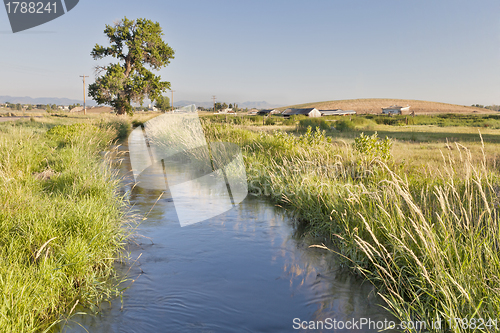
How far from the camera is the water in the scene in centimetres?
360

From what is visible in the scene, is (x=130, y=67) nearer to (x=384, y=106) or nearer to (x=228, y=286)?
(x=228, y=286)

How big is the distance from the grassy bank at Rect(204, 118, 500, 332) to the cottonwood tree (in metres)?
32.3

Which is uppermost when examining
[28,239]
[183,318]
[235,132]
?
[235,132]

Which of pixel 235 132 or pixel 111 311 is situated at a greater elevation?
pixel 235 132

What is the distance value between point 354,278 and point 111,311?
277 cm

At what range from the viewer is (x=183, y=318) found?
367 cm

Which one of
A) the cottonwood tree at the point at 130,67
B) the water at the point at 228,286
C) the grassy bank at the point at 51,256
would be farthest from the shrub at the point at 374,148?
the cottonwood tree at the point at 130,67

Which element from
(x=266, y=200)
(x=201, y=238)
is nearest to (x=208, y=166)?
(x=266, y=200)

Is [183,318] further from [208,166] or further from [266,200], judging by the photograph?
[208,166]

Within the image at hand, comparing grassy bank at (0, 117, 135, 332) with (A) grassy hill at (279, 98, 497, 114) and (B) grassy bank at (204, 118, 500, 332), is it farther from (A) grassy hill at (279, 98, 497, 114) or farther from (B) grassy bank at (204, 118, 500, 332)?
(A) grassy hill at (279, 98, 497, 114)

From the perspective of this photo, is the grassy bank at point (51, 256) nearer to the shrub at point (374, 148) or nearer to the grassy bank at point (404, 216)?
the grassy bank at point (404, 216)

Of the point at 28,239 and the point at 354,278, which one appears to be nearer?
the point at 28,239

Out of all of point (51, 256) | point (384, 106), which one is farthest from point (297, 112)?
point (51, 256)

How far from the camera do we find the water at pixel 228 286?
3602 millimetres
